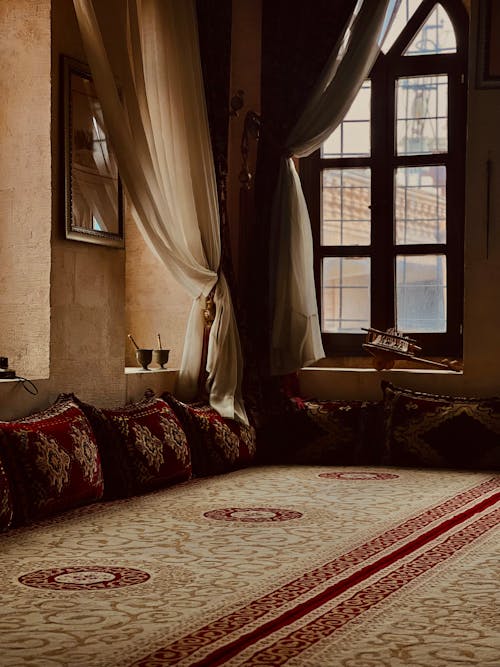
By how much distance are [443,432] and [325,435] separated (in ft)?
2.44

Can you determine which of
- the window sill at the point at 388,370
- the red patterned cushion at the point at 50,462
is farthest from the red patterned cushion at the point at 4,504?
the window sill at the point at 388,370

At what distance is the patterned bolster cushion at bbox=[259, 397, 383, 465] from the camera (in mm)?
6953

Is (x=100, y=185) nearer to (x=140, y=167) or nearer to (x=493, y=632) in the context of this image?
(x=140, y=167)

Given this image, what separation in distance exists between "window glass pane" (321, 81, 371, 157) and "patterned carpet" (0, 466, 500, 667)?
2.95m

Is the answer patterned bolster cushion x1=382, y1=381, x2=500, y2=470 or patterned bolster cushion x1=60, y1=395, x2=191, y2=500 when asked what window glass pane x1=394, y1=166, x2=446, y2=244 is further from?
patterned bolster cushion x1=60, y1=395, x2=191, y2=500

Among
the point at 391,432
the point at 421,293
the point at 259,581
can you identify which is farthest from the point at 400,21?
the point at 259,581

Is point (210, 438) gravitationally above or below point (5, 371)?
below

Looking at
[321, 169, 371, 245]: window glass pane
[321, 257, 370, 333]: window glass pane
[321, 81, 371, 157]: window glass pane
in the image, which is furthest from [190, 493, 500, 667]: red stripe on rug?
[321, 81, 371, 157]: window glass pane

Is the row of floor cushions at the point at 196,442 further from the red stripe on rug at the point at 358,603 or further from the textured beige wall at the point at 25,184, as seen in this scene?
the red stripe on rug at the point at 358,603

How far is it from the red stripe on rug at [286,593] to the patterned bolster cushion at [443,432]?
4.50 ft

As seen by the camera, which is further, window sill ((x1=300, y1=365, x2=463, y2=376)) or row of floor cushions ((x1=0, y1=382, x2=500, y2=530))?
window sill ((x1=300, y1=365, x2=463, y2=376))

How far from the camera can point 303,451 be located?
697 cm

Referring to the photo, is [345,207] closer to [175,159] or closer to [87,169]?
[175,159]

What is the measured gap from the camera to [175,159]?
6473 mm
